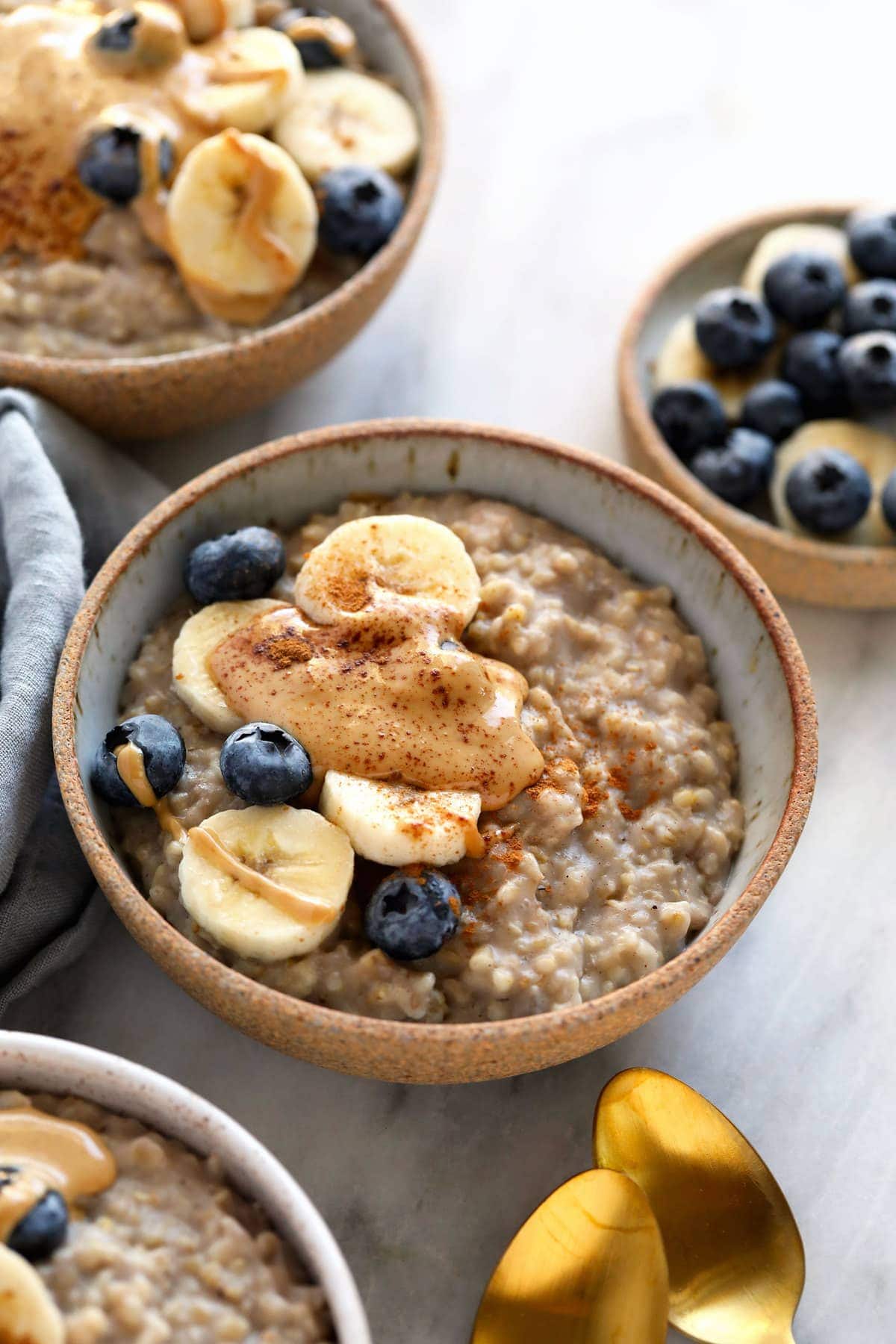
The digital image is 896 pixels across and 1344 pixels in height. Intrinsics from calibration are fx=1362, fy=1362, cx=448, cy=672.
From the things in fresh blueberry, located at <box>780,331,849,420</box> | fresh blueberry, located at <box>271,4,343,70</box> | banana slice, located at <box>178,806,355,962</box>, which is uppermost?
fresh blueberry, located at <box>271,4,343,70</box>

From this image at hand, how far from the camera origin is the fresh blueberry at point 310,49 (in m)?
2.66

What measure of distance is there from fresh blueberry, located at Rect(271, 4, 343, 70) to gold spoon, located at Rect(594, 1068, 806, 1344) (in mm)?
1977

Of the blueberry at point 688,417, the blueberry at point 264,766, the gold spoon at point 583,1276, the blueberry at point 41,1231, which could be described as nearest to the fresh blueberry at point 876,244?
the blueberry at point 688,417

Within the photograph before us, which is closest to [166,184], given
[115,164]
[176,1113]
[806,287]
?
[115,164]

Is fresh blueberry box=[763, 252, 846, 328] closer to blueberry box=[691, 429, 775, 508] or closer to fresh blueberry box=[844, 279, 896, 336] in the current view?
fresh blueberry box=[844, 279, 896, 336]

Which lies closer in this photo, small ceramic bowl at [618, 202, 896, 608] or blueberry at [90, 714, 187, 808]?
blueberry at [90, 714, 187, 808]

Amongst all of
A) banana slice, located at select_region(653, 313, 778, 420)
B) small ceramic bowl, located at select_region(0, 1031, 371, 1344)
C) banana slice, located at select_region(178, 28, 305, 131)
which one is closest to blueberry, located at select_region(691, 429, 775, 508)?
banana slice, located at select_region(653, 313, 778, 420)

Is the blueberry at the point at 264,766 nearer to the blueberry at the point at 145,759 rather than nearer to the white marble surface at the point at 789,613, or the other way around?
the blueberry at the point at 145,759

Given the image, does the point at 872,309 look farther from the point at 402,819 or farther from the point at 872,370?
the point at 402,819

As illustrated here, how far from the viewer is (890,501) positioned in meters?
2.38

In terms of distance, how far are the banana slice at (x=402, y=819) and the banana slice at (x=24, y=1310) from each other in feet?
2.08

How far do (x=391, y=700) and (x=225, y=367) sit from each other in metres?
0.78

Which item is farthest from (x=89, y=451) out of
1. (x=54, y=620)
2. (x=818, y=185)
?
(x=818, y=185)

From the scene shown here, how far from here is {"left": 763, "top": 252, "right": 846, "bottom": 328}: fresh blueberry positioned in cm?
Result: 259
